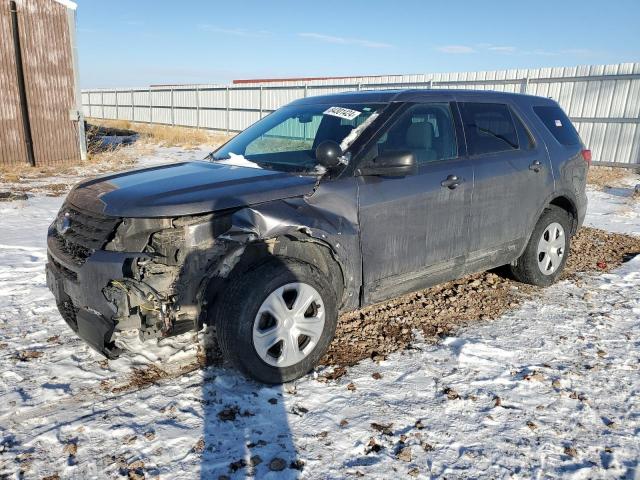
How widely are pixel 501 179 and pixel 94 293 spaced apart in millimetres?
3204

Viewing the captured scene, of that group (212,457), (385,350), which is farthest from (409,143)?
(212,457)

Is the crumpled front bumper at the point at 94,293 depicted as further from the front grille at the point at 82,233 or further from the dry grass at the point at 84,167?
the dry grass at the point at 84,167

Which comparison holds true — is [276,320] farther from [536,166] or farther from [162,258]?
[536,166]

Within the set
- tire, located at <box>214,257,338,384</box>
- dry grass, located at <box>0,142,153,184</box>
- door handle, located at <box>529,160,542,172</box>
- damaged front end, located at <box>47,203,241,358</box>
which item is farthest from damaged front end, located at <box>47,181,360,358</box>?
dry grass, located at <box>0,142,153,184</box>

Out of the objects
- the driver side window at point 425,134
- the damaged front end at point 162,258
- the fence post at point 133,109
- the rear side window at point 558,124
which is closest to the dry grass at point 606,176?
the rear side window at point 558,124

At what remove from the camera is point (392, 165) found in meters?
3.22

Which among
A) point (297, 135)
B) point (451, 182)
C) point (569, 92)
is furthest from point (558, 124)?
point (569, 92)

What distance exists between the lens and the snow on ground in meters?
2.39

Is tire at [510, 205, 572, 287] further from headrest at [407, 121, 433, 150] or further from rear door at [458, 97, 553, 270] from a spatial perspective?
headrest at [407, 121, 433, 150]

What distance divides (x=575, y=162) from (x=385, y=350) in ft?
9.38

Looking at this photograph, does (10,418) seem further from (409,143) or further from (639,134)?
(639,134)

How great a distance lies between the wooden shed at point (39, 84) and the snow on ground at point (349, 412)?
10181 millimetres

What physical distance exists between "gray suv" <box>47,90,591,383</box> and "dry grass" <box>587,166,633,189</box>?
8.25m

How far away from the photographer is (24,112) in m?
12.1
